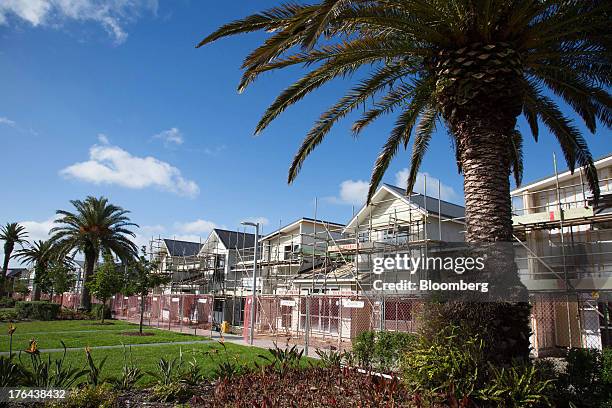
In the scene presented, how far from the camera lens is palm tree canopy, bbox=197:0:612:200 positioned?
24.1ft

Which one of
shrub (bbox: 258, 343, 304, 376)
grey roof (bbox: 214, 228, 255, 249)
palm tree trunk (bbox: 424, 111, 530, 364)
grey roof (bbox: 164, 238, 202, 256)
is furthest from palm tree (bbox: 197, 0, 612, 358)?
grey roof (bbox: 164, 238, 202, 256)

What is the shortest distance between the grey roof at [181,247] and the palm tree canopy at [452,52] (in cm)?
4115

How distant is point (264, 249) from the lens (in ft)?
125

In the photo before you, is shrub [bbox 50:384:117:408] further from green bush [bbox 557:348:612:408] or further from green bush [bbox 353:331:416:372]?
green bush [bbox 557:348:612:408]

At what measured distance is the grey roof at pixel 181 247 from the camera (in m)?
48.8

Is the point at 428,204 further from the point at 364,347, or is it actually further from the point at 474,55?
the point at 474,55

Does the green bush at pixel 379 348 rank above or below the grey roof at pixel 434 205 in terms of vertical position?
below

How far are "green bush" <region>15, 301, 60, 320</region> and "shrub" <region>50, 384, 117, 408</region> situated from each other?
30.5 metres

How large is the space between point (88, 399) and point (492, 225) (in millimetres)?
6487

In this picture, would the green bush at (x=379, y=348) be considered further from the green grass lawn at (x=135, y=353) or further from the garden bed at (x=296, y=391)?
the garden bed at (x=296, y=391)

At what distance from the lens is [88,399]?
6.31m

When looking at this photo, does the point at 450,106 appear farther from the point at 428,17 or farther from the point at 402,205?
the point at 402,205

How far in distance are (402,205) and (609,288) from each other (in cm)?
1310

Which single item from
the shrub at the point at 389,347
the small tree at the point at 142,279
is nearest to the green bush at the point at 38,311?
the small tree at the point at 142,279
